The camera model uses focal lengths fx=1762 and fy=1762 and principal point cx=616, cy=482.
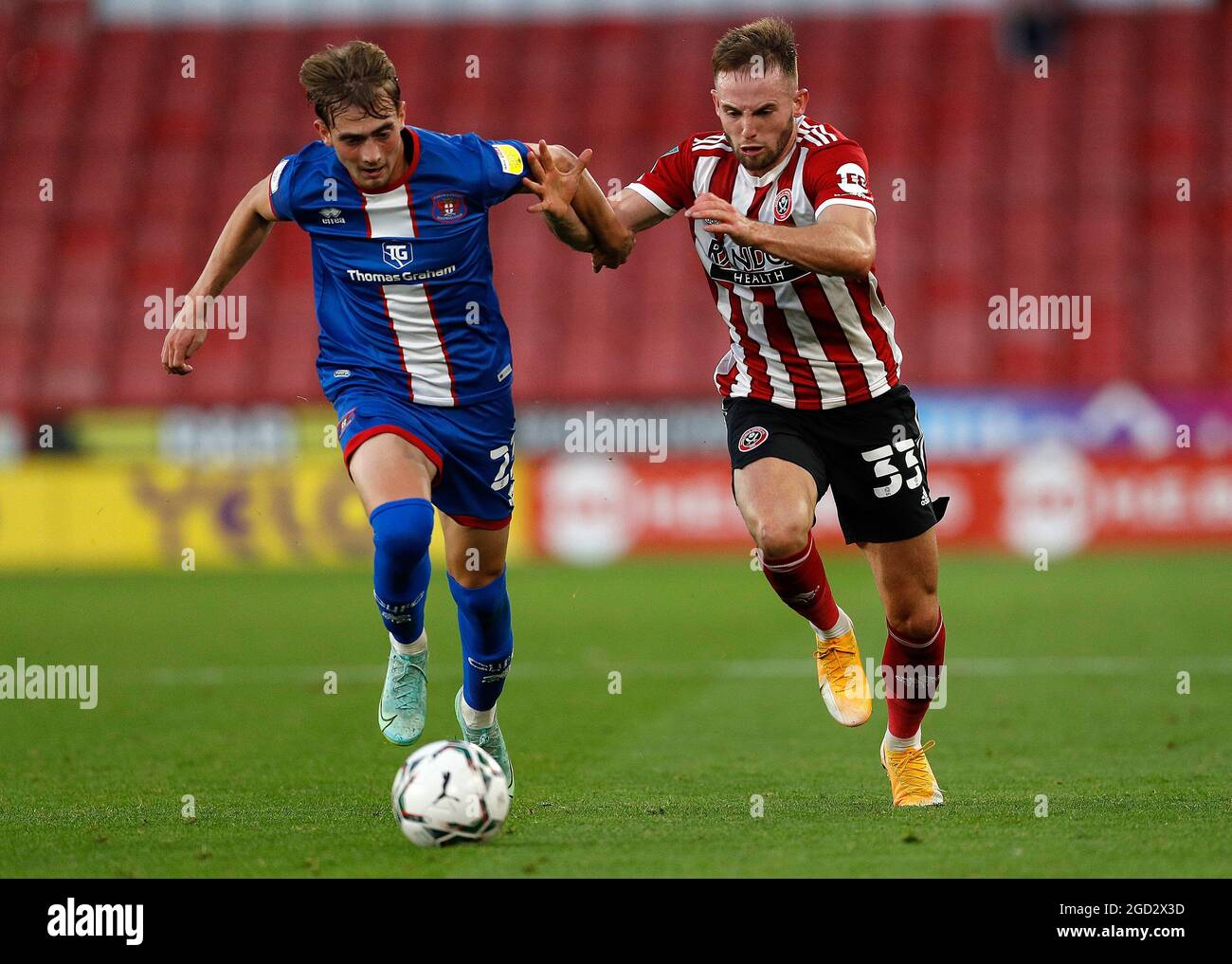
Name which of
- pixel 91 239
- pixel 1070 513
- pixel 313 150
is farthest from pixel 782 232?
pixel 91 239

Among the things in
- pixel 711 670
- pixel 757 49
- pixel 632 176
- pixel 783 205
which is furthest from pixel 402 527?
pixel 632 176

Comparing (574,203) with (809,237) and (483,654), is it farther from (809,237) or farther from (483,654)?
(483,654)

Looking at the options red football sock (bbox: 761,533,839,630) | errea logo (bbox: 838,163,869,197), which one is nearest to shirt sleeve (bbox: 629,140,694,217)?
errea logo (bbox: 838,163,869,197)

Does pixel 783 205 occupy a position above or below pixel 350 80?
below

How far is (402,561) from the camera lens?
5781 mm

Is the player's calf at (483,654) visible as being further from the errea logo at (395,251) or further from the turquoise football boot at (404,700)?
the errea logo at (395,251)

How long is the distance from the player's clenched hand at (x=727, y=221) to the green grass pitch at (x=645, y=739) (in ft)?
5.98

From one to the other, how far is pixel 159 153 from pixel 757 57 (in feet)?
68.0

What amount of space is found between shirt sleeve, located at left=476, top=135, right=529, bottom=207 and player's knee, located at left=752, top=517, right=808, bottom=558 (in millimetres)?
1514

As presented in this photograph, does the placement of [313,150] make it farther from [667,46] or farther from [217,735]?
[667,46]

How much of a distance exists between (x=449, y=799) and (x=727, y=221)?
6.42 ft

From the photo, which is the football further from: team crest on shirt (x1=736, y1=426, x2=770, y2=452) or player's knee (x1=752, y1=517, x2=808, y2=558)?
team crest on shirt (x1=736, y1=426, x2=770, y2=452)

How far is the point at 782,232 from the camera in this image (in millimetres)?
5539
